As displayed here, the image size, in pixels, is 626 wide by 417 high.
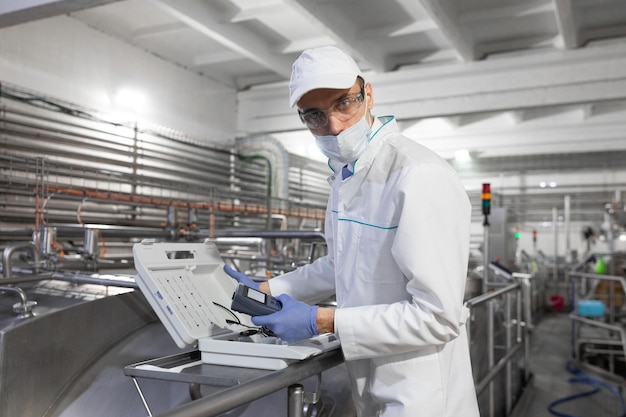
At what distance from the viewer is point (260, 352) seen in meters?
0.97

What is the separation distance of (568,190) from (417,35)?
433 cm

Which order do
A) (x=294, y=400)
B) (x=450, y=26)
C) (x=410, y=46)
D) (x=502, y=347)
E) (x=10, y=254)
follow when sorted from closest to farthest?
(x=294, y=400), (x=10, y=254), (x=502, y=347), (x=450, y=26), (x=410, y=46)

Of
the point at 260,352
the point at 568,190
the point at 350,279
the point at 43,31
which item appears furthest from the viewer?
the point at 568,190

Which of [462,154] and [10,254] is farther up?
[462,154]

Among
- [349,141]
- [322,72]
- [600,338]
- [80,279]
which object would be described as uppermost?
[322,72]

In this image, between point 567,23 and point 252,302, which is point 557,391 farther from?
point 252,302

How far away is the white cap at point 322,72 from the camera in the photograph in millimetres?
1029

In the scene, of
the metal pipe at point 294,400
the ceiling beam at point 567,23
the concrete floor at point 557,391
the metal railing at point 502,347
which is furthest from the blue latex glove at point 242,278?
the ceiling beam at point 567,23

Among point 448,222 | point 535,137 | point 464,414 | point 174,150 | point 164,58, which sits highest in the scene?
point 164,58

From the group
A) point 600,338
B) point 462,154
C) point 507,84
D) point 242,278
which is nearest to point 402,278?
point 242,278

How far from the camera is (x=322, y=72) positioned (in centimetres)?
103

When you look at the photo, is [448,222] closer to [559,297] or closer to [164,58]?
[164,58]

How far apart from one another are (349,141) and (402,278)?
29 centimetres

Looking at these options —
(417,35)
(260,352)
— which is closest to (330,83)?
(260,352)
